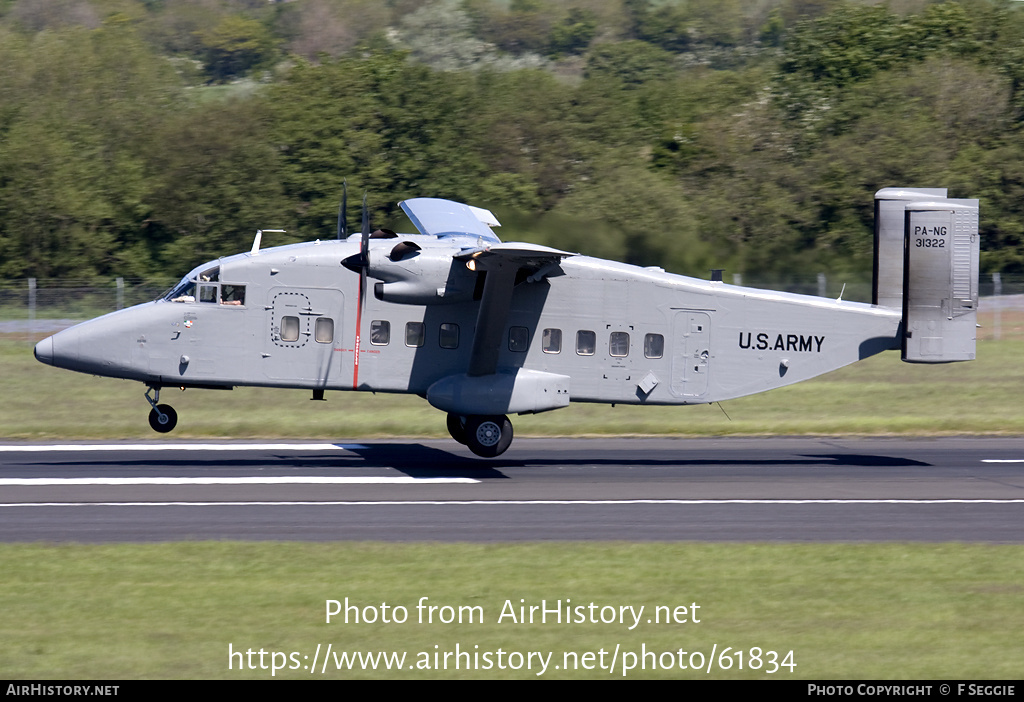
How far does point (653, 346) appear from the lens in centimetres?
1889

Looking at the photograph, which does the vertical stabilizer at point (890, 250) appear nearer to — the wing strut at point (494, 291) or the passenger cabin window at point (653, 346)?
the passenger cabin window at point (653, 346)

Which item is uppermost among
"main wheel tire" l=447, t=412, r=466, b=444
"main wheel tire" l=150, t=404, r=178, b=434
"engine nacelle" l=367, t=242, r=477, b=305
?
"engine nacelle" l=367, t=242, r=477, b=305

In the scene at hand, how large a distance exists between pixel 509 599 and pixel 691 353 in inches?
360

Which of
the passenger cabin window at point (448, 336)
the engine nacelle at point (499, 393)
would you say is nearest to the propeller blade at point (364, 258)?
the passenger cabin window at point (448, 336)

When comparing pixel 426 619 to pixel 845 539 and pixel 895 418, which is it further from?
pixel 895 418

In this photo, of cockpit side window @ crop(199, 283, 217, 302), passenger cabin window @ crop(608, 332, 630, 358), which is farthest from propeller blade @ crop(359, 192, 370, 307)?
passenger cabin window @ crop(608, 332, 630, 358)

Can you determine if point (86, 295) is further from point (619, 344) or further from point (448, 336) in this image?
point (619, 344)

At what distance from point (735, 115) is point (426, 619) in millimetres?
41571

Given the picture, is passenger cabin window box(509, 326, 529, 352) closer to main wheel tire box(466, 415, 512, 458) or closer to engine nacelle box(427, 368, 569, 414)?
engine nacelle box(427, 368, 569, 414)

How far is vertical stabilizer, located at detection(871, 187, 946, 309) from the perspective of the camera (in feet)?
64.7

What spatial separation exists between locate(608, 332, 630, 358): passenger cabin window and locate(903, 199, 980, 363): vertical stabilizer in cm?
484

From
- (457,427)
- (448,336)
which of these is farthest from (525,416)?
(448,336)

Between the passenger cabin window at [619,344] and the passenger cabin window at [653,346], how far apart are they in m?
0.32

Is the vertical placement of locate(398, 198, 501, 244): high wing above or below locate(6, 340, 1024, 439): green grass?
above
